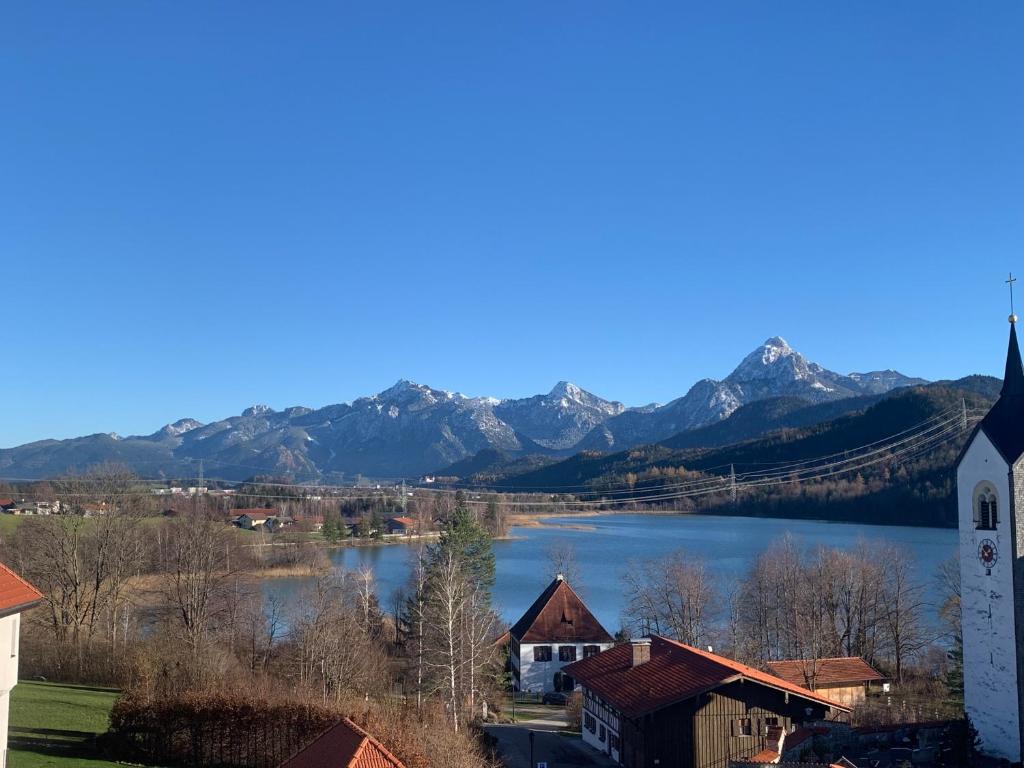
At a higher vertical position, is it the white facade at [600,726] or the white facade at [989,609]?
the white facade at [989,609]

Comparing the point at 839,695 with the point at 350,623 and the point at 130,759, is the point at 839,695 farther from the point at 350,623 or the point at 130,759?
the point at 130,759

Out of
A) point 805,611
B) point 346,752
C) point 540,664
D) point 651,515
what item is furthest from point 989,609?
point 651,515

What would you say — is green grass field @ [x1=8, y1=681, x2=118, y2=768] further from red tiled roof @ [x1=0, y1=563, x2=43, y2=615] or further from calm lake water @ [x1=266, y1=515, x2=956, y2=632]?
calm lake water @ [x1=266, y1=515, x2=956, y2=632]

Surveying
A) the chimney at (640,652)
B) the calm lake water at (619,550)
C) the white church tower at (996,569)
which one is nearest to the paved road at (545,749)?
the chimney at (640,652)

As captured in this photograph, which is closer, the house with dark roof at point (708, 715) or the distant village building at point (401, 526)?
the house with dark roof at point (708, 715)

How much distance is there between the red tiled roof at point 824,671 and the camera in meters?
26.2

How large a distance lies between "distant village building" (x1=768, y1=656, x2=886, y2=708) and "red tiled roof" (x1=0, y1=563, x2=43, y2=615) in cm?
1979

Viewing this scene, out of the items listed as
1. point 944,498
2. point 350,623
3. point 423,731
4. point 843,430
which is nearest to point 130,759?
point 423,731

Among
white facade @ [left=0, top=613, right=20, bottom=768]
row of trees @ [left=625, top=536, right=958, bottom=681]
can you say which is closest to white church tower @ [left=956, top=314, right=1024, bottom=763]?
row of trees @ [left=625, top=536, right=958, bottom=681]

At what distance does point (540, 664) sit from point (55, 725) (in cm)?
1720

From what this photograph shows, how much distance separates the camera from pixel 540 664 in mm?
31609

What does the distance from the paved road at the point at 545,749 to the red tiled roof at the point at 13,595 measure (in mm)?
10550

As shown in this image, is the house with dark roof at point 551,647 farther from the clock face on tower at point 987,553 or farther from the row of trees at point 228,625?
the clock face on tower at point 987,553

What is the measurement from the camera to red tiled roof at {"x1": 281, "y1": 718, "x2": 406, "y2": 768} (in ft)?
38.2
